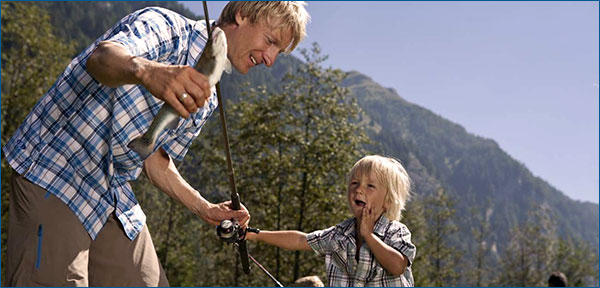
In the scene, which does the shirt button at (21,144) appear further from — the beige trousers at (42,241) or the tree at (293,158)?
the tree at (293,158)

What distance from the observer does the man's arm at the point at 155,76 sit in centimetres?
151

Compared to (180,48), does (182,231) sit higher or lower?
higher


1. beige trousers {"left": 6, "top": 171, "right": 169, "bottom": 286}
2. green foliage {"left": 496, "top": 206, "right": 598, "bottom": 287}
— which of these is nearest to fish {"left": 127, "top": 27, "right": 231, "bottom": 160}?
beige trousers {"left": 6, "top": 171, "right": 169, "bottom": 286}

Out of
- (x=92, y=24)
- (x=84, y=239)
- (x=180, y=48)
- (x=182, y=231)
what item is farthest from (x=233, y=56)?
(x=92, y=24)

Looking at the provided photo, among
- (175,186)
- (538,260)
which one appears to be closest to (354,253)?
(175,186)

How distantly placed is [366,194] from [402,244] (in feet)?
1.39

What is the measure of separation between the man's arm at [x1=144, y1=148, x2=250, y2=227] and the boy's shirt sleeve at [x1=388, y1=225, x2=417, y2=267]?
0.98 m

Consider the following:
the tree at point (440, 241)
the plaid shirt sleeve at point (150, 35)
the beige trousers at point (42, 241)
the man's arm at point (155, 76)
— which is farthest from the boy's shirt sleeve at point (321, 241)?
the tree at point (440, 241)

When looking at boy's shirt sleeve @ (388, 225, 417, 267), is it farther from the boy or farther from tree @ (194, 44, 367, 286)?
tree @ (194, 44, 367, 286)

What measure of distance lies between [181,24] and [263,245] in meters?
17.5

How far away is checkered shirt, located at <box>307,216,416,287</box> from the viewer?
3.83m

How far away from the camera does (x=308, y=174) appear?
64.8ft

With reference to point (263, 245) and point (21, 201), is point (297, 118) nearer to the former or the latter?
point (263, 245)

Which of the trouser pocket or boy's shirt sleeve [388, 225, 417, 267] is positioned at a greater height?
boy's shirt sleeve [388, 225, 417, 267]
